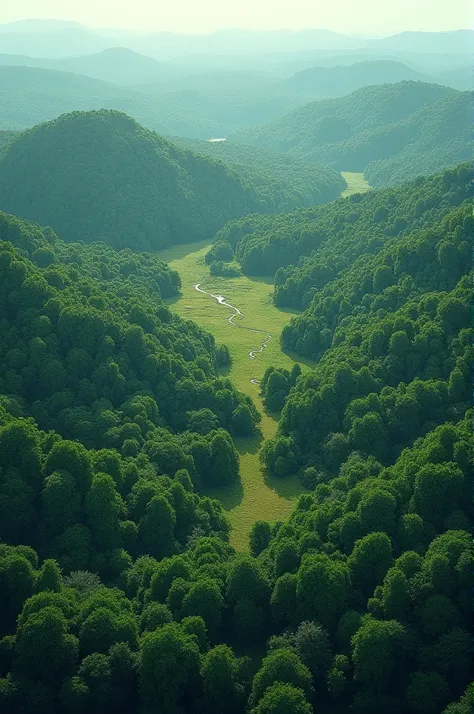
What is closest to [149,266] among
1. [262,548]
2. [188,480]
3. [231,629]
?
[188,480]

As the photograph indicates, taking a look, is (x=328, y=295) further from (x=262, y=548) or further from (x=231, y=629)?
(x=231, y=629)

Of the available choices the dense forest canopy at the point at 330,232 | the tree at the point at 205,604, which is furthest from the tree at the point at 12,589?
the dense forest canopy at the point at 330,232

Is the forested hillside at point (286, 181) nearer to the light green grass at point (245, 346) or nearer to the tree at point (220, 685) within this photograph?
the light green grass at point (245, 346)

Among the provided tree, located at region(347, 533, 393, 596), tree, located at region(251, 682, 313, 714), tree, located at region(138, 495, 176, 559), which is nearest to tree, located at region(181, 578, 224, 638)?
tree, located at region(251, 682, 313, 714)

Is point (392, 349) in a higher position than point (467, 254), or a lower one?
lower

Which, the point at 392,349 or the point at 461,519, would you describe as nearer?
the point at 461,519

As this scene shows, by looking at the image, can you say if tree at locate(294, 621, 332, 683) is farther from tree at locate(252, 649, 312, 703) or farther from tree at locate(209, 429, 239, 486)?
tree at locate(209, 429, 239, 486)
